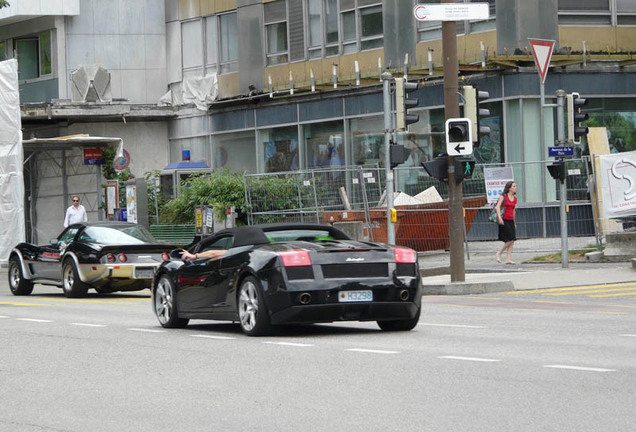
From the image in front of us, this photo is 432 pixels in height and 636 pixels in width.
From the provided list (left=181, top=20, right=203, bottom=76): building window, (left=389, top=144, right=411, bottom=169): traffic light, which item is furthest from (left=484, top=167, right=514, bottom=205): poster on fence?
(left=181, top=20, right=203, bottom=76): building window

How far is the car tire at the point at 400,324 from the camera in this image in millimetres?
13891

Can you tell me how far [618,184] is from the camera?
27.0 metres

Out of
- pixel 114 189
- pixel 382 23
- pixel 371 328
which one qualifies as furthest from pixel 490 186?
pixel 371 328

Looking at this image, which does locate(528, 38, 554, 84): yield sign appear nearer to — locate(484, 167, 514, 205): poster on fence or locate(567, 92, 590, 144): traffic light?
locate(567, 92, 590, 144): traffic light

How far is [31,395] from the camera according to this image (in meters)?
9.70

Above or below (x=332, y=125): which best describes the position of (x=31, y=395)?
below

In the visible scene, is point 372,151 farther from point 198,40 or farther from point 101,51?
point 101,51

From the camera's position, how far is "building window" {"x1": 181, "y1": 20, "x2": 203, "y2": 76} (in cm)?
4256

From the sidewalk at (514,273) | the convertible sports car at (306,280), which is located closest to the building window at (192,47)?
the sidewalk at (514,273)

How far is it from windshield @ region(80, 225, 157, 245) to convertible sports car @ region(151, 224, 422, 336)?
28.3 feet

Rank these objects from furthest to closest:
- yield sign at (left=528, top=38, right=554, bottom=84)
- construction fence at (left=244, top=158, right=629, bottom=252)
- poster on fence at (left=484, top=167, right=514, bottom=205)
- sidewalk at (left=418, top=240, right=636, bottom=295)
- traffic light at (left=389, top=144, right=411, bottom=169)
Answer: construction fence at (left=244, top=158, right=629, bottom=252), poster on fence at (left=484, top=167, right=514, bottom=205), yield sign at (left=528, top=38, right=554, bottom=84), traffic light at (left=389, top=144, right=411, bottom=169), sidewalk at (left=418, top=240, right=636, bottom=295)

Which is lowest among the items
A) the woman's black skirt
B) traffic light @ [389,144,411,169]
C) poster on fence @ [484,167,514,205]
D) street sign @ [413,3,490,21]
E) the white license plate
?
the white license plate

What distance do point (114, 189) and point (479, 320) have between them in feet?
73.0

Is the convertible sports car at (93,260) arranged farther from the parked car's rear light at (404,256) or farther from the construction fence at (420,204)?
the parked car's rear light at (404,256)
